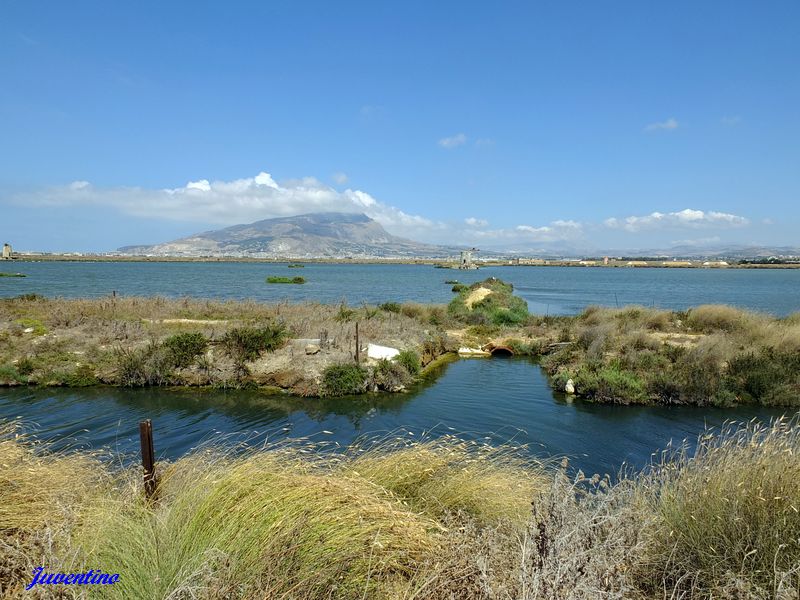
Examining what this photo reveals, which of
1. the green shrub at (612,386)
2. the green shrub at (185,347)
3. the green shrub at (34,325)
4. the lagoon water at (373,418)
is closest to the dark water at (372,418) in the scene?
the lagoon water at (373,418)

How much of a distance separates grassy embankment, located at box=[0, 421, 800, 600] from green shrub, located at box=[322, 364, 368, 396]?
419 inches

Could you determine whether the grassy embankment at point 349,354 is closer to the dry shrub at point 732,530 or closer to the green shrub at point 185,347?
the green shrub at point 185,347

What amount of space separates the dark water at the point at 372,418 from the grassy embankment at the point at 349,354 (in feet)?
2.39

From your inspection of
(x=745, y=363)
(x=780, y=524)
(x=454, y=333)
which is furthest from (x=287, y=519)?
(x=454, y=333)

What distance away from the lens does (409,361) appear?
18719 millimetres

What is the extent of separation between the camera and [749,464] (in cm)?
460

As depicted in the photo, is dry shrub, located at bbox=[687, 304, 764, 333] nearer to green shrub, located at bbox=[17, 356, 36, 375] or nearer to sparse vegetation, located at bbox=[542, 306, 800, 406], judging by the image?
sparse vegetation, located at bbox=[542, 306, 800, 406]

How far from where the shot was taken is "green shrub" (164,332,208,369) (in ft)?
57.3

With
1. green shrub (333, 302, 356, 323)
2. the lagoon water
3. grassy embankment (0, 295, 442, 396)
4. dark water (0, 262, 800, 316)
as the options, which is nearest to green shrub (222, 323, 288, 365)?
grassy embankment (0, 295, 442, 396)

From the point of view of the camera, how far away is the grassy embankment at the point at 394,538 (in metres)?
3.31

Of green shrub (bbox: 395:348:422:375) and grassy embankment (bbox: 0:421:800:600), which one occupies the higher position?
grassy embankment (bbox: 0:421:800:600)

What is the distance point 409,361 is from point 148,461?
46.0 ft

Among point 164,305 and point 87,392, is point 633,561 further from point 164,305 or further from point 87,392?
point 164,305

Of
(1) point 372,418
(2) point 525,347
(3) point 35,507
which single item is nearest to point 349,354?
(1) point 372,418
